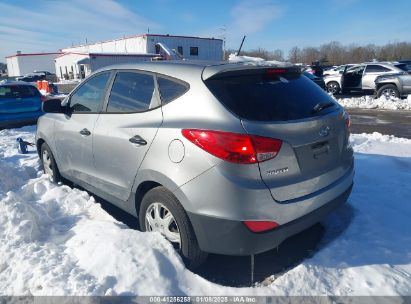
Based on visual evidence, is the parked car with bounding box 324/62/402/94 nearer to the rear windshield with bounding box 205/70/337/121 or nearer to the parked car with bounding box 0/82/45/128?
the parked car with bounding box 0/82/45/128

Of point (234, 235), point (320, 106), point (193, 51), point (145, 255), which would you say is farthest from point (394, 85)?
point (193, 51)

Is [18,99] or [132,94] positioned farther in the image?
[18,99]

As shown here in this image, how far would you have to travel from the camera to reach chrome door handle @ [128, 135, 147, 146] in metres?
3.04

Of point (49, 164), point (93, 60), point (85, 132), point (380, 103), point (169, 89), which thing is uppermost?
point (93, 60)

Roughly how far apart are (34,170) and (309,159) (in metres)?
4.71

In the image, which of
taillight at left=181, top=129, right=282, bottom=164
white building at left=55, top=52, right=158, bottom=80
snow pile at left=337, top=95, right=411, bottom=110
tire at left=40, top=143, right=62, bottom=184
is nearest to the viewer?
taillight at left=181, top=129, right=282, bottom=164

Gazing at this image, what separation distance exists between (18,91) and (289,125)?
9.50m

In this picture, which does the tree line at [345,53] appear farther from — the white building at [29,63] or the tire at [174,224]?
the tire at [174,224]

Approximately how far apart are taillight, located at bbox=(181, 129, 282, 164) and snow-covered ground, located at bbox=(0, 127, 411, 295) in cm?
103

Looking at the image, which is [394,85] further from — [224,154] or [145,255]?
[145,255]

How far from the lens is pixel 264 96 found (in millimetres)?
2781

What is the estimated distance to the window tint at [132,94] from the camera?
3.21 m

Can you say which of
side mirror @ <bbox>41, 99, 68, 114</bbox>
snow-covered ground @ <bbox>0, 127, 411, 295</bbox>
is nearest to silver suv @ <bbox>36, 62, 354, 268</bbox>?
snow-covered ground @ <bbox>0, 127, 411, 295</bbox>

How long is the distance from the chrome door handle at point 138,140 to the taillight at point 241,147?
2.33 ft
